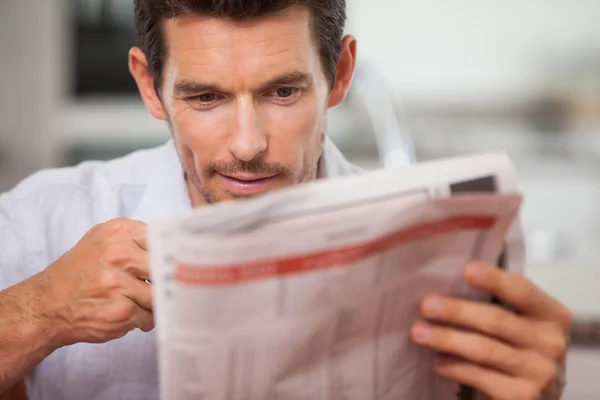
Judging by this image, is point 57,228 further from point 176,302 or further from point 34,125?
point 34,125

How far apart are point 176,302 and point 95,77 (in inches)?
116

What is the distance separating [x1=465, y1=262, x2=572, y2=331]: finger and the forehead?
1.29ft

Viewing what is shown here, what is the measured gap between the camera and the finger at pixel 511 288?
698 mm

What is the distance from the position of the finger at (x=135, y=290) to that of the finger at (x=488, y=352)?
0.91 feet

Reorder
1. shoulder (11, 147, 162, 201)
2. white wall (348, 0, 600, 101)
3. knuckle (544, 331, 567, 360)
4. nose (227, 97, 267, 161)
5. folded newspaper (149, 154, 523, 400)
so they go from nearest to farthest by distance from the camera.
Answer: folded newspaper (149, 154, 523, 400) → knuckle (544, 331, 567, 360) → nose (227, 97, 267, 161) → shoulder (11, 147, 162, 201) → white wall (348, 0, 600, 101)

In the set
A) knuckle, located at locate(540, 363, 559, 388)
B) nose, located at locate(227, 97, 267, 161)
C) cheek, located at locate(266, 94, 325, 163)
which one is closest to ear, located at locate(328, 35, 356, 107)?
cheek, located at locate(266, 94, 325, 163)

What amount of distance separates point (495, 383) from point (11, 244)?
76cm

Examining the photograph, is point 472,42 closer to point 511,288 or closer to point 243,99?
point 243,99

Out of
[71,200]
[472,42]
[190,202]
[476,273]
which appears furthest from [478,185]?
[472,42]

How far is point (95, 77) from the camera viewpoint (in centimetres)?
337

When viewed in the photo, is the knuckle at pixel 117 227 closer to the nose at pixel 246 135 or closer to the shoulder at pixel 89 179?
the nose at pixel 246 135

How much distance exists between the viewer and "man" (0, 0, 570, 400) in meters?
0.71

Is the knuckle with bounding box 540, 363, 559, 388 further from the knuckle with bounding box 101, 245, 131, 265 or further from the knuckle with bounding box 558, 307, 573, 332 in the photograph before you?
the knuckle with bounding box 101, 245, 131, 265

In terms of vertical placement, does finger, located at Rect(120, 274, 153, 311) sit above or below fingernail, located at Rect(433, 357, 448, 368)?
above
